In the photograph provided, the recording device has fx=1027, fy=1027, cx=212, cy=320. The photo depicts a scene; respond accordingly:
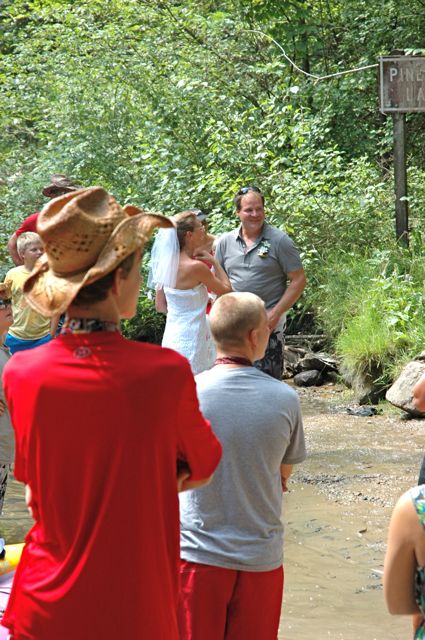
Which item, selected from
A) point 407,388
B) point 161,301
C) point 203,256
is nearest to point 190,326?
point 161,301

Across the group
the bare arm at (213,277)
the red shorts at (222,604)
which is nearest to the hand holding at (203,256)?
the bare arm at (213,277)

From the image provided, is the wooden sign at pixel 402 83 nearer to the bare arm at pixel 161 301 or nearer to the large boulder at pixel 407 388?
the large boulder at pixel 407 388

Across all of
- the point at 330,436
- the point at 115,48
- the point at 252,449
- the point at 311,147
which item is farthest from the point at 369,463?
the point at 115,48

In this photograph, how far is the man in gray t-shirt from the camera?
10.9 feet

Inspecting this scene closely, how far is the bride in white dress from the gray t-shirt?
3.30 m

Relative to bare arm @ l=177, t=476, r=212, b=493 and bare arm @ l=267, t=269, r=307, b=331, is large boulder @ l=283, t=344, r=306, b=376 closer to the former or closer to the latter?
bare arm @ l=267, t=269, r=307, b=331

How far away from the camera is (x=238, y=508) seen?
132 inches

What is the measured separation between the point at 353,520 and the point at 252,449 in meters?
3.21

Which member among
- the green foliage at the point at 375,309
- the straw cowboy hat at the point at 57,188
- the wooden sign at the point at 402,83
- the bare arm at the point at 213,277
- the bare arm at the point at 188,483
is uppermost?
the wooden sign at the point at 402,83

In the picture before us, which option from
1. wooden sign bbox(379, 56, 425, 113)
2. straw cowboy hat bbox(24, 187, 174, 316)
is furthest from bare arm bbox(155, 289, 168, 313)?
wooden sign bbox(379, 56, 425, 113)

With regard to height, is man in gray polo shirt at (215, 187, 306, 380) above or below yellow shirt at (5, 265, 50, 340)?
above

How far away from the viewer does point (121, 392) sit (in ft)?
8.12

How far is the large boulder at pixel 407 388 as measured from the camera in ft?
29.2

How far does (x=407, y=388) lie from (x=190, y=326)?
287 cm
